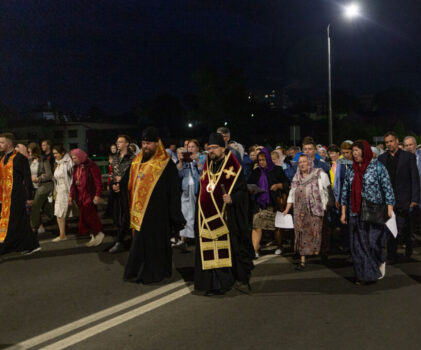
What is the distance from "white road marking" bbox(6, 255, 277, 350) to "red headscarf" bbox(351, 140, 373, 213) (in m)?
2.50

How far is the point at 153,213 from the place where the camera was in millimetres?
6949

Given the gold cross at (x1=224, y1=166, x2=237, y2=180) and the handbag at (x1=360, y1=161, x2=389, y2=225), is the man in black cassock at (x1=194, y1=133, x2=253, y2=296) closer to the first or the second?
the gold cross at (x1=224, y1=166, x2=237, y2=180)

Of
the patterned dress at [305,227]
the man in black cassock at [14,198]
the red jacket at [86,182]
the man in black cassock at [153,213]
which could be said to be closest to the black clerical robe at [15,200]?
the man in black cassock at [14,198]

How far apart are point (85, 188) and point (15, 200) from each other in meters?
1.46

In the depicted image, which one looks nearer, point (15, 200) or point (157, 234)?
point (157, 234)

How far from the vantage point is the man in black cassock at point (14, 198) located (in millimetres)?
8609

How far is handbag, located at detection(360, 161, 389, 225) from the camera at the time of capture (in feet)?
21.7

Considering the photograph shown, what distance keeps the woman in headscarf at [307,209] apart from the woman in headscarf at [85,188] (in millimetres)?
3999

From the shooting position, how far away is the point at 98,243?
991 centimetres

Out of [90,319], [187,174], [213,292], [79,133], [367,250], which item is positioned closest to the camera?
[90,319]

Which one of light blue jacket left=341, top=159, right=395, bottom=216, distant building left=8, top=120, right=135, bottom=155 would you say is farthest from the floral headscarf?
distant building left=8, top=120, right=135, bottom=155

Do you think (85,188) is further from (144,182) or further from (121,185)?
(144,182)

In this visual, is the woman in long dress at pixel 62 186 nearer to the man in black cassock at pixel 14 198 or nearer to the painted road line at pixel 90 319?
the man in black cassock at pixel 14 198

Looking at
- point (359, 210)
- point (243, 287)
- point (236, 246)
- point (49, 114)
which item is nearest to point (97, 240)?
point (243, 287)
